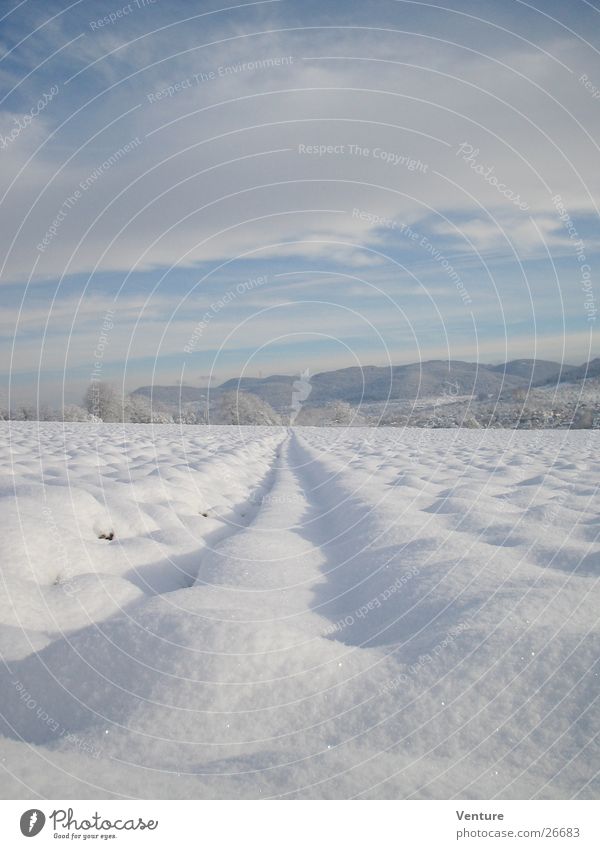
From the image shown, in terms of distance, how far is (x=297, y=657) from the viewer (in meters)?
2.16

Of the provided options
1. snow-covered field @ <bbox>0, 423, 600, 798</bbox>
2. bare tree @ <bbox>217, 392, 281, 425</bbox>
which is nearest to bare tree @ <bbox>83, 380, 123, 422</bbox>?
bare tree @ <bbox>217, 392, 281, 425</bbox>

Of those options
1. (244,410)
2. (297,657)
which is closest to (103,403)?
(244,410)

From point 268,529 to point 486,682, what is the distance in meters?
2.83

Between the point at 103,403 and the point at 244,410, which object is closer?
the point at 103,403

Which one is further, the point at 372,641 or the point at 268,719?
the point at 372,641
